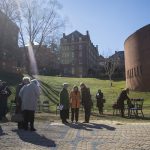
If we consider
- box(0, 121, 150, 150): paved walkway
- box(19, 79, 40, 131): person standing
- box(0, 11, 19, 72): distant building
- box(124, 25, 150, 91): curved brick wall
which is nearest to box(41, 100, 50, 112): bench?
box(0, 121, 150, 150): paved walkway

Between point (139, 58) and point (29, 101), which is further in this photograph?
point (139, 58)

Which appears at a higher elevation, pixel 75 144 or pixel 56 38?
pixel 56 38

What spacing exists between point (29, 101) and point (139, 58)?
3787cm

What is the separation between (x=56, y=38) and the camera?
182 feet

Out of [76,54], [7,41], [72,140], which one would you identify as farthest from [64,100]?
[76,54]

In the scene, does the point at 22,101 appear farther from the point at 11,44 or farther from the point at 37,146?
the point at 11,44

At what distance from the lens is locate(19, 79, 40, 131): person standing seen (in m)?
13.7

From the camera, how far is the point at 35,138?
11906 mm

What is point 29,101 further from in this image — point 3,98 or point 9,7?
point 9,7

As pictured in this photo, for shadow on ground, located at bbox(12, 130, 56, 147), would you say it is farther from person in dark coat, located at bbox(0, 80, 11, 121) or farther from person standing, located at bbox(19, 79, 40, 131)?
person in dark coat, located at bbox(0, 80, 11, 121)

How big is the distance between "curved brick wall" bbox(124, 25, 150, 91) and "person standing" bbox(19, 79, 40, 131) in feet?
118

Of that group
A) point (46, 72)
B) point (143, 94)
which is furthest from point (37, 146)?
point (46, 72)

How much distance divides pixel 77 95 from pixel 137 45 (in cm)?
3334

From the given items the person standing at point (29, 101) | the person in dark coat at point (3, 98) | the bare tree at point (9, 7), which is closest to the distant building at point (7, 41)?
the bare tree at point (9, 7)
